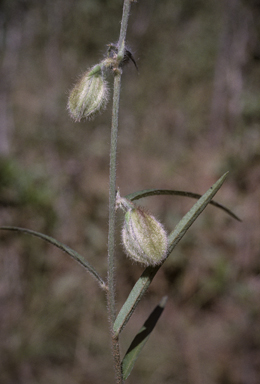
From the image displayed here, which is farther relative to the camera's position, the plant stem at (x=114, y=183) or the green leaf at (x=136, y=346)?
the green leaf at (x=136, y=346)

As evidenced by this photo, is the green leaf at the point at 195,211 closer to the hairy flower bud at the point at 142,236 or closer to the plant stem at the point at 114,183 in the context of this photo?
the hairy flower bud at the point at 142,236

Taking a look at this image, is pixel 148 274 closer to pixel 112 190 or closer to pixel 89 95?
pixel 112 190

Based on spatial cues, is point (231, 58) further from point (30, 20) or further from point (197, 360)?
point (197, 360)

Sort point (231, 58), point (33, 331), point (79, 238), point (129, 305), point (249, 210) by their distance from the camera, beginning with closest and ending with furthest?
point (129, 305)
point (33, 331)
point (249, 210)
point (79, 238)
point (231, 58)

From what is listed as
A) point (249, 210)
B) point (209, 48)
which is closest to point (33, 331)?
point (249, 210)

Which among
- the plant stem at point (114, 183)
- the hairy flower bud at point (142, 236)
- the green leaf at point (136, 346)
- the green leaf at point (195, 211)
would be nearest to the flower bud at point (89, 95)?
the plant stem at point (114, 183)

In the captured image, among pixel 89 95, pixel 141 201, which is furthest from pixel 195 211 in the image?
pixel 141 201
